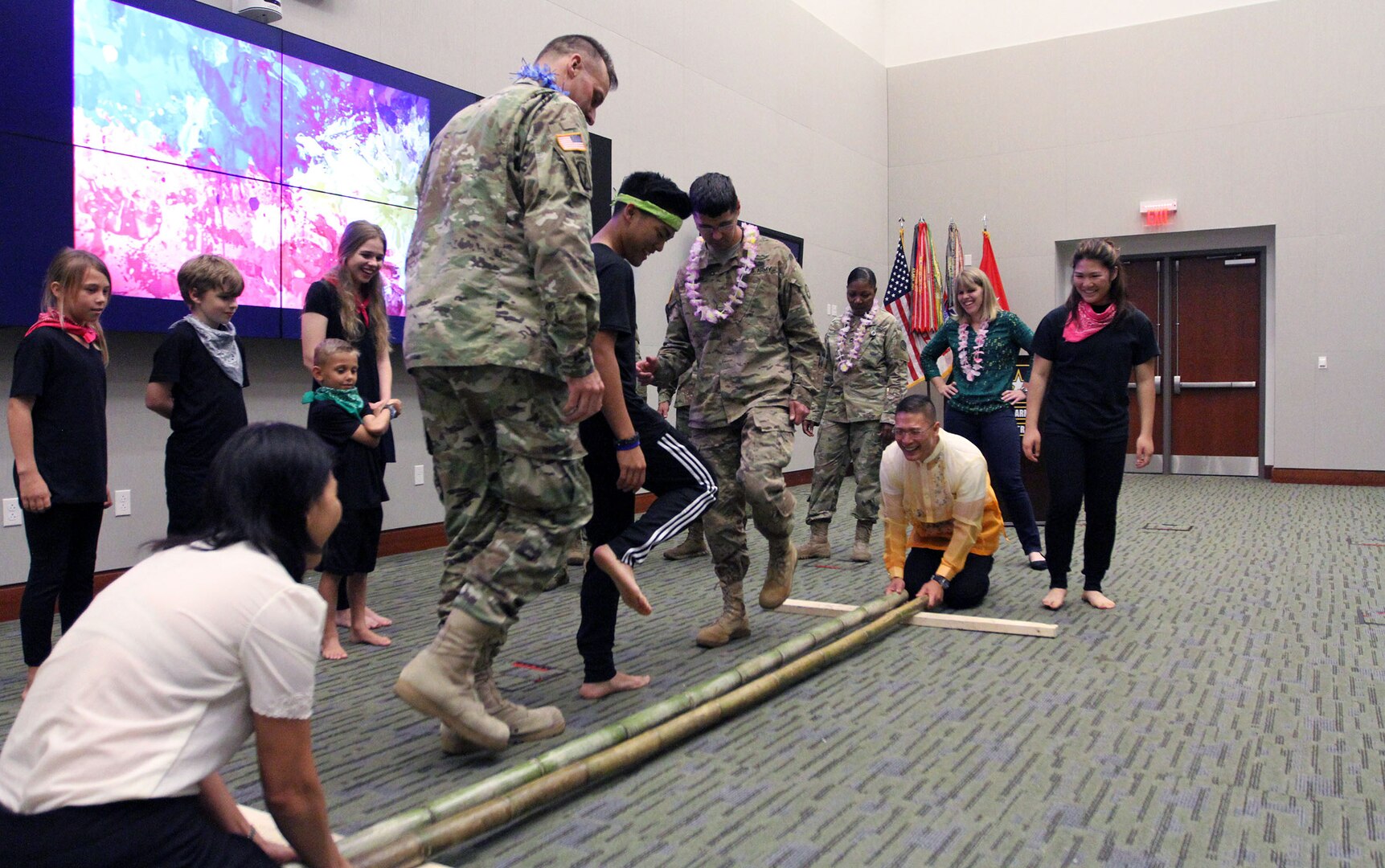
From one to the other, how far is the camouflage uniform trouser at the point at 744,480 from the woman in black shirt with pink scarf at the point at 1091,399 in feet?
3.75

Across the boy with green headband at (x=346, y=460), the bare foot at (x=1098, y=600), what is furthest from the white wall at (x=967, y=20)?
the boy with green headband at (x=346, y=460)

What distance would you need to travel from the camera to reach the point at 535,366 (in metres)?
2.09

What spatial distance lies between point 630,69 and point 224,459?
6.18m

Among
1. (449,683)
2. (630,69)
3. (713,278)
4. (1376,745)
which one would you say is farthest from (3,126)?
(1376,745)

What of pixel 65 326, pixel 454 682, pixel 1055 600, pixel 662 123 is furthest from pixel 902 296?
pixel 454 682

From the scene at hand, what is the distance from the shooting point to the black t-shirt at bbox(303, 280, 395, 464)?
10.9ft

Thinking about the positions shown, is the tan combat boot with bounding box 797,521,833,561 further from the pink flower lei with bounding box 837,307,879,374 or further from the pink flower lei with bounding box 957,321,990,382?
the pink flower lei with bounding box 957,321,990,382

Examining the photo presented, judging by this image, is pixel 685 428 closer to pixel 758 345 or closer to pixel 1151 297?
pixel 758 345

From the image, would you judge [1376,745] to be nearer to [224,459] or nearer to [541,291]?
[541,291]


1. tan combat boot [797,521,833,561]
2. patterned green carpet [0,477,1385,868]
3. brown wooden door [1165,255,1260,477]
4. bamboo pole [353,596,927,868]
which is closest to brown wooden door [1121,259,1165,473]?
brown wooden door [1165,255,1260,477]

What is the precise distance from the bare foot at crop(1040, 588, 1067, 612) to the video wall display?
256cm

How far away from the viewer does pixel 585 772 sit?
6.40 feet

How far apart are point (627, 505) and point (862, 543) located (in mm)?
2675

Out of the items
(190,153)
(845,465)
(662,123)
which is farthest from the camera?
(662,123)
